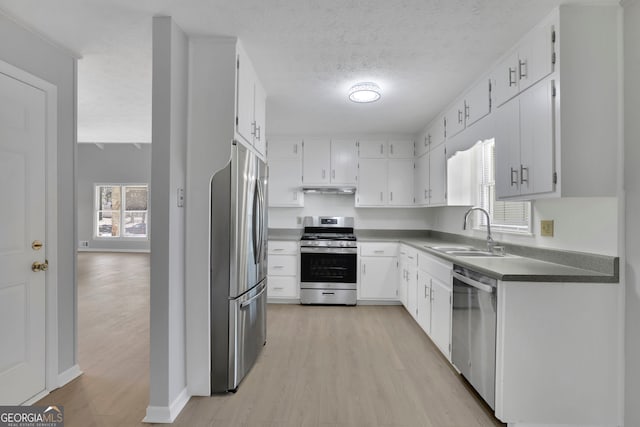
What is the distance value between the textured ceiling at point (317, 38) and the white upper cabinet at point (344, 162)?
1.31m

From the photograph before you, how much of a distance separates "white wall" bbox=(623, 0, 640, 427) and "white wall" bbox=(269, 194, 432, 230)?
3241mm

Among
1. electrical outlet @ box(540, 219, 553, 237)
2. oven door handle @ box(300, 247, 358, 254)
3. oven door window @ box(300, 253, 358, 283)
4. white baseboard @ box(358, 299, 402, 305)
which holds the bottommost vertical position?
white baseboard @ box(358, 299, 402, 305)

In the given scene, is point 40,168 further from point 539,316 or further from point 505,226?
point 505,226

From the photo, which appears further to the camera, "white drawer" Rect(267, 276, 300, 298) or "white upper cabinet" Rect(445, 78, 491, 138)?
"white drawer" Rect(267, 276, 300, 298)

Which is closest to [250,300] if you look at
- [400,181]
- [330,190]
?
[330,190]

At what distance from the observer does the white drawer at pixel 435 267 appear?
2664 millimetres

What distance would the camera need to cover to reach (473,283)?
2195 mm

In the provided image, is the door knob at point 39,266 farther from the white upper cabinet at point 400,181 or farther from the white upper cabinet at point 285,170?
the white upper cabinet at point 400,181

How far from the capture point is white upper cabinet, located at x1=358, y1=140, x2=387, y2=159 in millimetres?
4793

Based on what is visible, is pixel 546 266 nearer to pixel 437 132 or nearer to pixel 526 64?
pixel 526 64

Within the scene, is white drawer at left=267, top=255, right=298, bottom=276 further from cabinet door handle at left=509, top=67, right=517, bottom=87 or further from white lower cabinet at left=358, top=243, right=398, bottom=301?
cabinet door handle at left=509, top=67, right=517, bottom=87

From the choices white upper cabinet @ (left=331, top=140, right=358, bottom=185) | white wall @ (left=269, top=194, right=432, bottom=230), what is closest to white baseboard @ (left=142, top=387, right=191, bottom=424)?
white wall @ (left=269, top=194, right=432, bottom=230)

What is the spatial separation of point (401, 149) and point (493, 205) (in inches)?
74.8

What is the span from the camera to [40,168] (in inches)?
85.1
